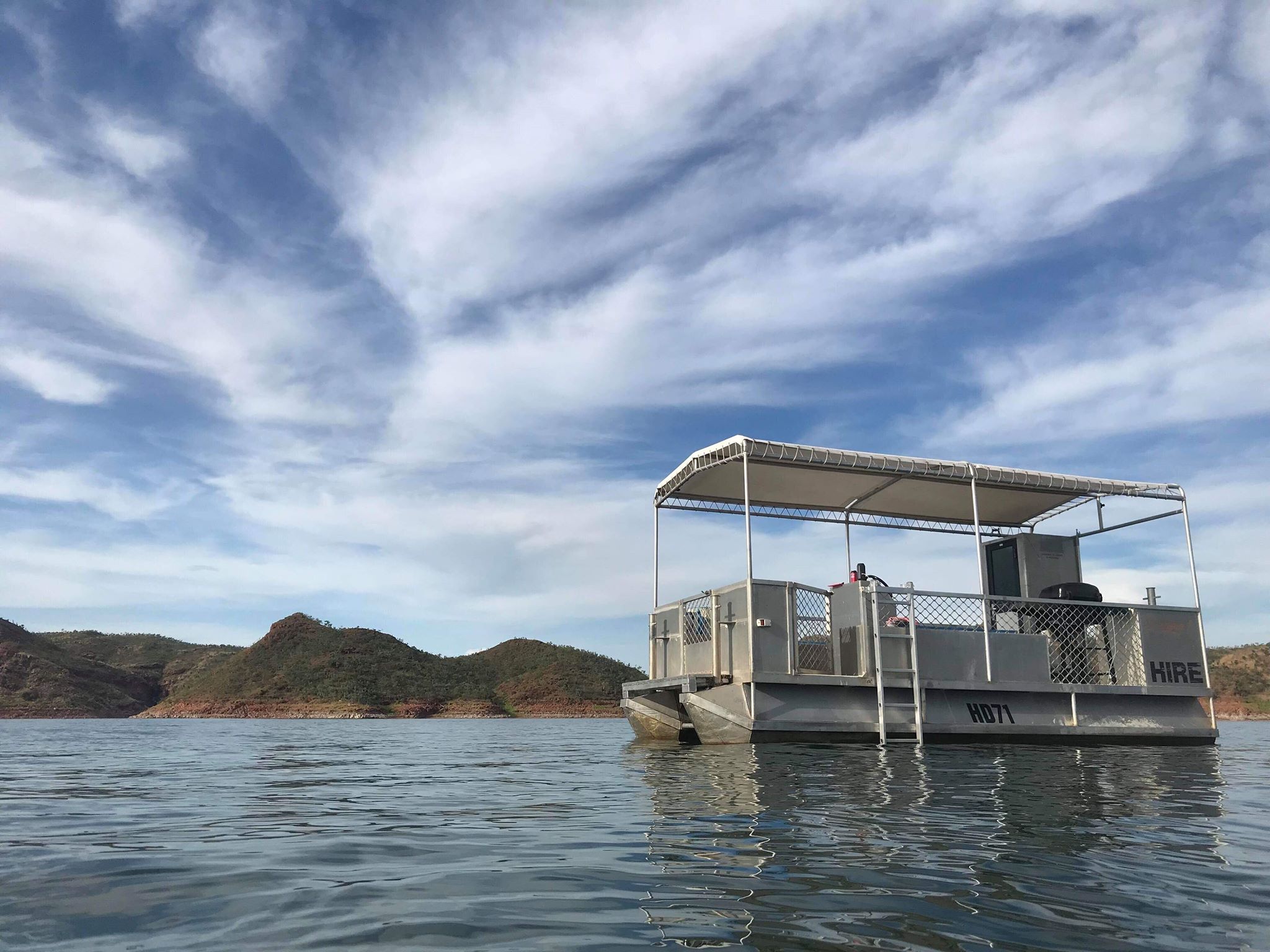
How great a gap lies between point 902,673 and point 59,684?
91.8 metres

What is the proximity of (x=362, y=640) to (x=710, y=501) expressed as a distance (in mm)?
86849

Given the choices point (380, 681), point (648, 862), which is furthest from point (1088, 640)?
point (380, 681)

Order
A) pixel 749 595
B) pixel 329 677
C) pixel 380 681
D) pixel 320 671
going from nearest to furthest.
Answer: pixel 749 595
pixel 329 677
pixel 380 681
pixel 320 671

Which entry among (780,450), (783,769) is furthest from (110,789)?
(780,450)

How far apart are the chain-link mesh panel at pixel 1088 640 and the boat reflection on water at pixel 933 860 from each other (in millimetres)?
7080

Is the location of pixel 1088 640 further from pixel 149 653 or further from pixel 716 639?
pixel 149 653

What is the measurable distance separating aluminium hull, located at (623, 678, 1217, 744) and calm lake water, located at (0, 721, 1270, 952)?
3673 mm

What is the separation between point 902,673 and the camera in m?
13.8

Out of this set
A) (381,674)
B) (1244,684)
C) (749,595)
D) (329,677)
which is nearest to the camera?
(749,595)

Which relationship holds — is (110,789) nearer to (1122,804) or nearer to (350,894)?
(350,894)

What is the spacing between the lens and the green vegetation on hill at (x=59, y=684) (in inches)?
3066

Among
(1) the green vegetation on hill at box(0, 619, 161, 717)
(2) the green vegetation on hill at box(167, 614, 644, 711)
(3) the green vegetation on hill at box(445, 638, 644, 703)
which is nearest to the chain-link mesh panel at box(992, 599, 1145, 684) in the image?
(2) the green vegetation on hill at box(167, 614, 644, 711)

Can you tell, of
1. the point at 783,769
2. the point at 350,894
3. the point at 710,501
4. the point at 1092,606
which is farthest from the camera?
the point at 710,501

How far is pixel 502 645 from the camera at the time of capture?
10706 cm
